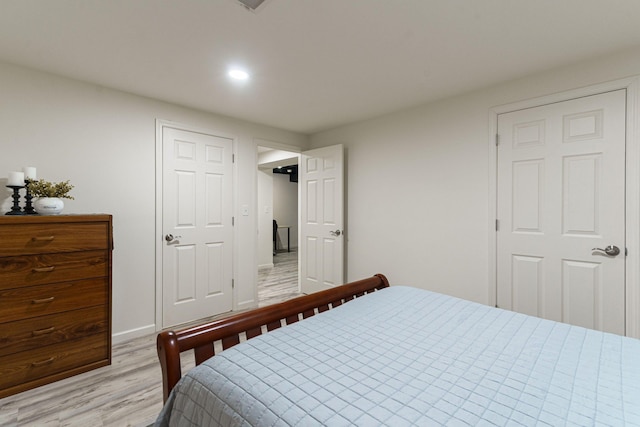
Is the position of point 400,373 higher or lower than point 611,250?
lower

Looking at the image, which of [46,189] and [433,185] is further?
[433,185]

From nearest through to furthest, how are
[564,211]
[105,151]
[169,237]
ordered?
[564,211] < [105,151] < [169,237]

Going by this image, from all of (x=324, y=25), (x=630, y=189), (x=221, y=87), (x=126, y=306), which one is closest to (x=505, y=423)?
(x=324, y=25)

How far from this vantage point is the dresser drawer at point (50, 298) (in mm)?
1872

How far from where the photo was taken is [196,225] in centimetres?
319

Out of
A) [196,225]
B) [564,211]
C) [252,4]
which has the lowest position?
[196,225]

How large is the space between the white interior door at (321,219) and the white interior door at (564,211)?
1.83 m

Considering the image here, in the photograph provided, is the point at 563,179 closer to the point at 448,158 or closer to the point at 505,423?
the point at 448,158

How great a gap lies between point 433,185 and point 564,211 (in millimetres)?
1086

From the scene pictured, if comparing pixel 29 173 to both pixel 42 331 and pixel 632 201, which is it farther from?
pixel 632 201

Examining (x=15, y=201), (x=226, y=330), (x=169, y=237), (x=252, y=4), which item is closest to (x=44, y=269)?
(x=15, y=201)

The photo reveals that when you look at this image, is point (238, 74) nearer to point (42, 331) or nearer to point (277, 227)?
point (42, 331)

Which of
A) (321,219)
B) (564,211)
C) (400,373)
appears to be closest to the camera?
(400,373)

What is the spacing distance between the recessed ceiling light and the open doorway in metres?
1.46
